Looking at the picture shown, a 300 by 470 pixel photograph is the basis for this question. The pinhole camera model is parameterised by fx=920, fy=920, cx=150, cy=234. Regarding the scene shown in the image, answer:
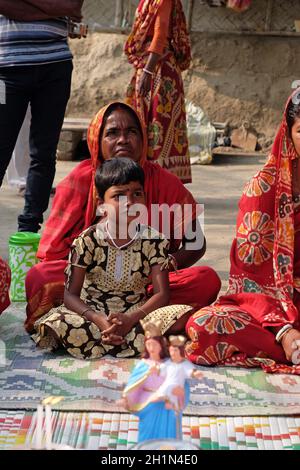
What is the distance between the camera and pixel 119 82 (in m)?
11.2

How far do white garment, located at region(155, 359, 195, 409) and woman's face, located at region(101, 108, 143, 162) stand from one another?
2.11 metres

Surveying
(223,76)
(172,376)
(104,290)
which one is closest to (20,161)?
(104,290)

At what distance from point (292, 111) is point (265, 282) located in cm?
74

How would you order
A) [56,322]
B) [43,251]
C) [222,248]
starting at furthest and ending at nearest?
[222,248], [43,251], [56,322]

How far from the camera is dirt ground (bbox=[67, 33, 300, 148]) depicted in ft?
36.2

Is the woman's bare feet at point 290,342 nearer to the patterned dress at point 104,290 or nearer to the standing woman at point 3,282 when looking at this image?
the patterned dress at point 104,290

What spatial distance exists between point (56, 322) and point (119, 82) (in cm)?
775

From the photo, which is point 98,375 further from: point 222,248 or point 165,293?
point 222,248

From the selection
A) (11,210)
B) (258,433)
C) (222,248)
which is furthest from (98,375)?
(11,210)

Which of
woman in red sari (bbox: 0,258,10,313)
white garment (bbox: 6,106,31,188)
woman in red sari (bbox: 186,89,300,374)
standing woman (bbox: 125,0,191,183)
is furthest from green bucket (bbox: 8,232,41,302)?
white garment (bbox: 6,106,31,188)

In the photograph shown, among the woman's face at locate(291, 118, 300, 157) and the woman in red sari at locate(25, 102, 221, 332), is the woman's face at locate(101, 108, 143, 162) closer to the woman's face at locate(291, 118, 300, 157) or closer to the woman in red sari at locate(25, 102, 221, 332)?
the woman in red sari at locate(25, 102, 221, 332)

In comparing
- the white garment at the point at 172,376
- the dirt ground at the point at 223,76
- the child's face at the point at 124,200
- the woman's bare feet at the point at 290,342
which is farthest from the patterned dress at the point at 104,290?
Answer: the dirt ground at the point at 223,76

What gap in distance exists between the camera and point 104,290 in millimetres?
3945

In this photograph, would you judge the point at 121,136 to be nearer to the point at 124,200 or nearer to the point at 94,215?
the point at 94,215
